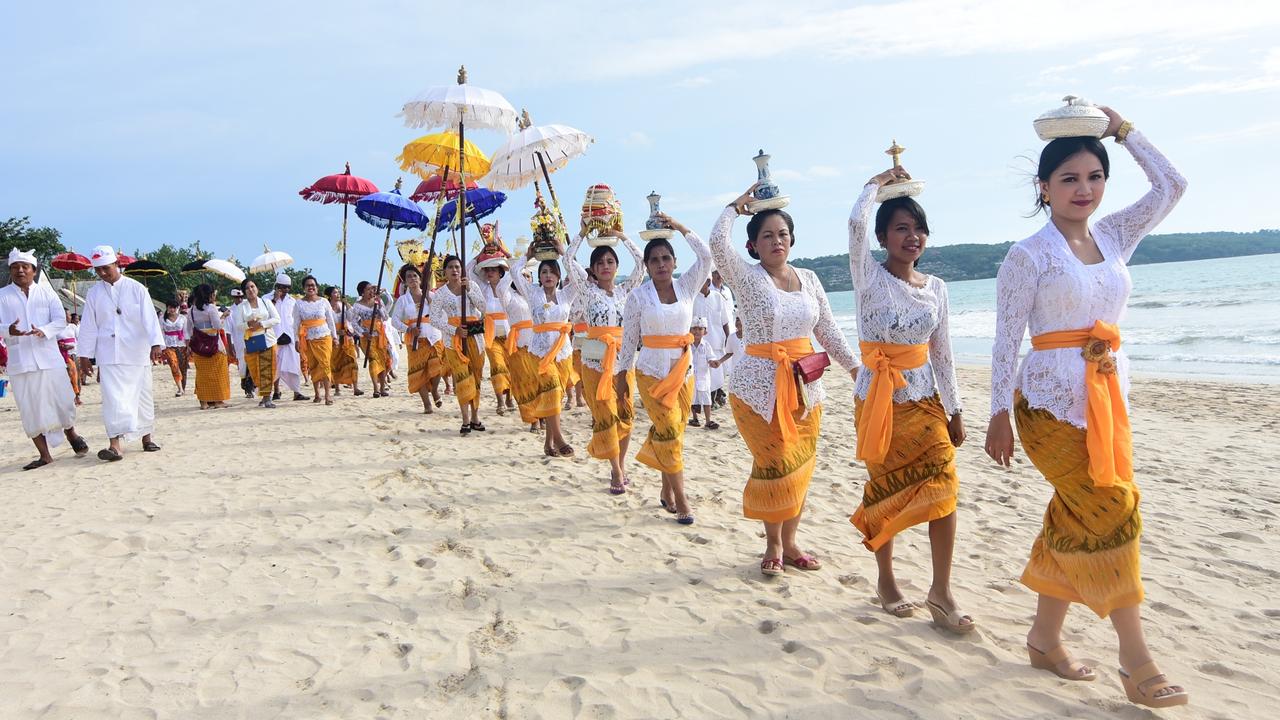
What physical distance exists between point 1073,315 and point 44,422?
9.21 meters

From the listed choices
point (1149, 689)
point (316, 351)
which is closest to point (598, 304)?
point (1149, 689)

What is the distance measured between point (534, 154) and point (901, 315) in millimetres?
5881

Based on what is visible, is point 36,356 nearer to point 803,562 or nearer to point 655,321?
point 655,321

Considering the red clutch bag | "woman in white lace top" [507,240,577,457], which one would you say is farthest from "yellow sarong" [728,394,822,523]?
"woman in white lace top" [507,240,577,457]

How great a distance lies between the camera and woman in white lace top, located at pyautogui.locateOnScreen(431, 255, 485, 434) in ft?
28.3

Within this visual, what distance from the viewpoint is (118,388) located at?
7711 millimetres

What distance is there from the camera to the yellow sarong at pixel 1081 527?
261 centimetres

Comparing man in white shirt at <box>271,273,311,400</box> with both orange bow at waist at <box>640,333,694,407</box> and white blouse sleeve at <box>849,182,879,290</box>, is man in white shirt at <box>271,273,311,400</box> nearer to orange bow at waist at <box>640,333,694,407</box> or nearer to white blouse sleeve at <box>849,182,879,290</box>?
orange bow at waist at <box>640,333,694,407</box>

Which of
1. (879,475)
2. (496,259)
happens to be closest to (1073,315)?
(879,475)

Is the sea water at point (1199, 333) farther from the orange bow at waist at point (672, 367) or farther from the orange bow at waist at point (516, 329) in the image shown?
the orange bow at waist at point (672, 367)

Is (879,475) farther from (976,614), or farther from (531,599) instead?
(531,599)

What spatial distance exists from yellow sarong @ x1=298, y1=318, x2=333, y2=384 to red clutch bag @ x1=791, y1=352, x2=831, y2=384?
9.85 m

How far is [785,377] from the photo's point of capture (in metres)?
3.81

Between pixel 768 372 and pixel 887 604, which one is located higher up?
pixel 768 372
